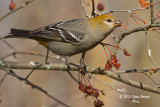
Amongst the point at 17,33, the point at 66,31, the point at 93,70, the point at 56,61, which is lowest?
the point at 56,61

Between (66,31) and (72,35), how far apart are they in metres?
0.15

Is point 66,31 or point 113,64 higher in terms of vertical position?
point 66,31

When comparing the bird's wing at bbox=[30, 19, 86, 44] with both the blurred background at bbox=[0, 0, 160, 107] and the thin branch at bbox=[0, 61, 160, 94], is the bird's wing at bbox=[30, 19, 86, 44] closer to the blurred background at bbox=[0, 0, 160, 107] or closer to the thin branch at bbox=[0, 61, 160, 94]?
the thin branch at bbox=[0, 61, 160, 94]

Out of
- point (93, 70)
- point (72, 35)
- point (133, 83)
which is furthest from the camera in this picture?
point (72, 35)

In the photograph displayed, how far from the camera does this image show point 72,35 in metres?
4.51

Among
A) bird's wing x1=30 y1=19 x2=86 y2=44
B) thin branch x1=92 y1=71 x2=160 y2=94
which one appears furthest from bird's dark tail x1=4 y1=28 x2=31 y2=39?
thin branch x1=92 y1=71 x2=160 y2=94

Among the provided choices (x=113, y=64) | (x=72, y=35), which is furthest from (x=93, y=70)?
(x=72, y=35)

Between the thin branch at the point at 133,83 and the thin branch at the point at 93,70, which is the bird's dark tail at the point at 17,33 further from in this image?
the thin branch at the point at 133,83

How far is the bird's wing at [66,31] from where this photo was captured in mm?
4457

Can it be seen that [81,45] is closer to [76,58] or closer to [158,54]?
[76,58]

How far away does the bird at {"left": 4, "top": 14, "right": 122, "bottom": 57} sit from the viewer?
169 inches

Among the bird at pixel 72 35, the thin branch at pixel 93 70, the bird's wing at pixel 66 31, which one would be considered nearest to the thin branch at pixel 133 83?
the thin branch at pixel 93 70

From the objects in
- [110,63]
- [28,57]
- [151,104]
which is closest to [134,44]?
[151,104]

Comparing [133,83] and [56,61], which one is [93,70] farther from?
[56,61]
